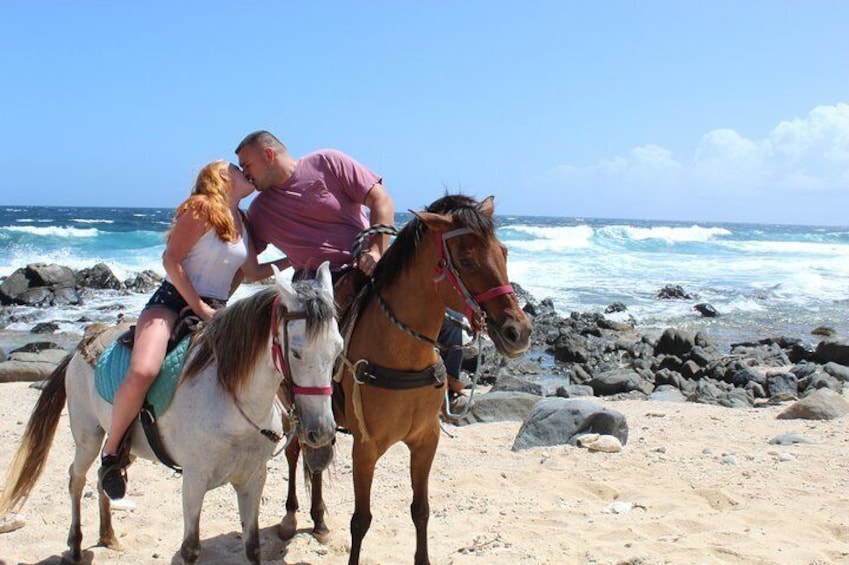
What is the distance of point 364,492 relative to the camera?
12.1ft

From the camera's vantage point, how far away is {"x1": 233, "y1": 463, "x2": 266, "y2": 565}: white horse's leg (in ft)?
11.0

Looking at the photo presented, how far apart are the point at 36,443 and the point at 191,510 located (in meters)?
1.49

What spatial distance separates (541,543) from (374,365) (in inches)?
64.3

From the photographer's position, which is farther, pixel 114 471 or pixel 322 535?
pixel 322 535

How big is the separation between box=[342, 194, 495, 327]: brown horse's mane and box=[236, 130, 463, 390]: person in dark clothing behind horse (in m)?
0.34

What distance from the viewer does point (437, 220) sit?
3307 mm

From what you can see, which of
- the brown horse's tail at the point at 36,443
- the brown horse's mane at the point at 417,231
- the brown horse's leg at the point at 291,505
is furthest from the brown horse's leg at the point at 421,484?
the brown horse's tail at the point at 36,443

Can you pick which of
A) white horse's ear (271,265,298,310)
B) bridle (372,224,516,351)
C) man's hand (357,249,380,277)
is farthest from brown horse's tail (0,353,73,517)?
bridle (372,224,516,351)

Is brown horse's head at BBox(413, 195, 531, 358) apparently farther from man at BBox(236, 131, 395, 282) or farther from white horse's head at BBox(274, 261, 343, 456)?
man at BBox(236, 131, 395, 282)

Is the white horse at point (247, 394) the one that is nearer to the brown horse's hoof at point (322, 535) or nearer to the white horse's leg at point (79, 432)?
the white horse's leg at point (79, 432)

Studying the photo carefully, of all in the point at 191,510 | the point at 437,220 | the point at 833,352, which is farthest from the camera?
the point at 833,352

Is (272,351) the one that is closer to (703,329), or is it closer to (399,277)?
(399,277)

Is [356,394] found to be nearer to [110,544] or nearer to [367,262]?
[367,262]

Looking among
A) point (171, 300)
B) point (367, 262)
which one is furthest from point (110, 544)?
point (367, 262)
